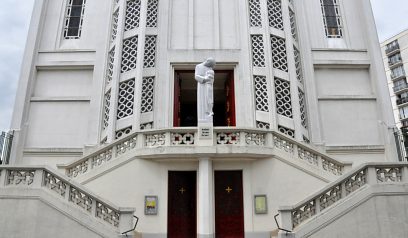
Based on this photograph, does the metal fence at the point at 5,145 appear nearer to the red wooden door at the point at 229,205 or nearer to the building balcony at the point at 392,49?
the red wooden door at the point at 229,205

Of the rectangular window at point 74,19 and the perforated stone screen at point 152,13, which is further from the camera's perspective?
the rectangular window at point 74,19

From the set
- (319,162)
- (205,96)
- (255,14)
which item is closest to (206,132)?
(205,96)

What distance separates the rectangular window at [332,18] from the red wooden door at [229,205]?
31.9 feet

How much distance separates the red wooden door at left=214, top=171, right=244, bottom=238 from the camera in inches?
432

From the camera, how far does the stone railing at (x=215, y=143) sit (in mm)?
11312

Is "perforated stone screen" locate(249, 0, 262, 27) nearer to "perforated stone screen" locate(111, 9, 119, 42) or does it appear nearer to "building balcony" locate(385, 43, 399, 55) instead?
"perforated stone screen" locate(111, 9, 119, 42)

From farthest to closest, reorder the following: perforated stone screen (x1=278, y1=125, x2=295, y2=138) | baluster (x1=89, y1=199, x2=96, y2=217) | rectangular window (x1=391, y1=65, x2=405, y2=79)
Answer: rectangular window (x1=391, y1=65, x2=405, y2=79) → perforated stone screen (x1=278, y1=125, x2=295, y2=138) → baluster (x1=89, y1=199, x2=96, y2=217)

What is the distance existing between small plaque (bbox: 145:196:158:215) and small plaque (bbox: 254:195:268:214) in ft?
9.47

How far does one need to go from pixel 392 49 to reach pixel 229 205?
154ft

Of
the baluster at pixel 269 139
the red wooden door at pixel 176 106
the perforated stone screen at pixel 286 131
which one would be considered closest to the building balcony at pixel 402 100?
the perforated stone screen at pixel 286 131

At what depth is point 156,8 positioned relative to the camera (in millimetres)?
15969

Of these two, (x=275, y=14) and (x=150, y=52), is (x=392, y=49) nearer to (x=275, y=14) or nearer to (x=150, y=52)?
(x=275, y=14)

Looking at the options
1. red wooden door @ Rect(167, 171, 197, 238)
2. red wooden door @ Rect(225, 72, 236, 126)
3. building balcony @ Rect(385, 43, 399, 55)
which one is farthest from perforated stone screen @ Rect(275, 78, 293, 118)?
building balcony @ Rect(385, 43, 399, 55)

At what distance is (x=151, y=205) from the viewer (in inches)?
428
